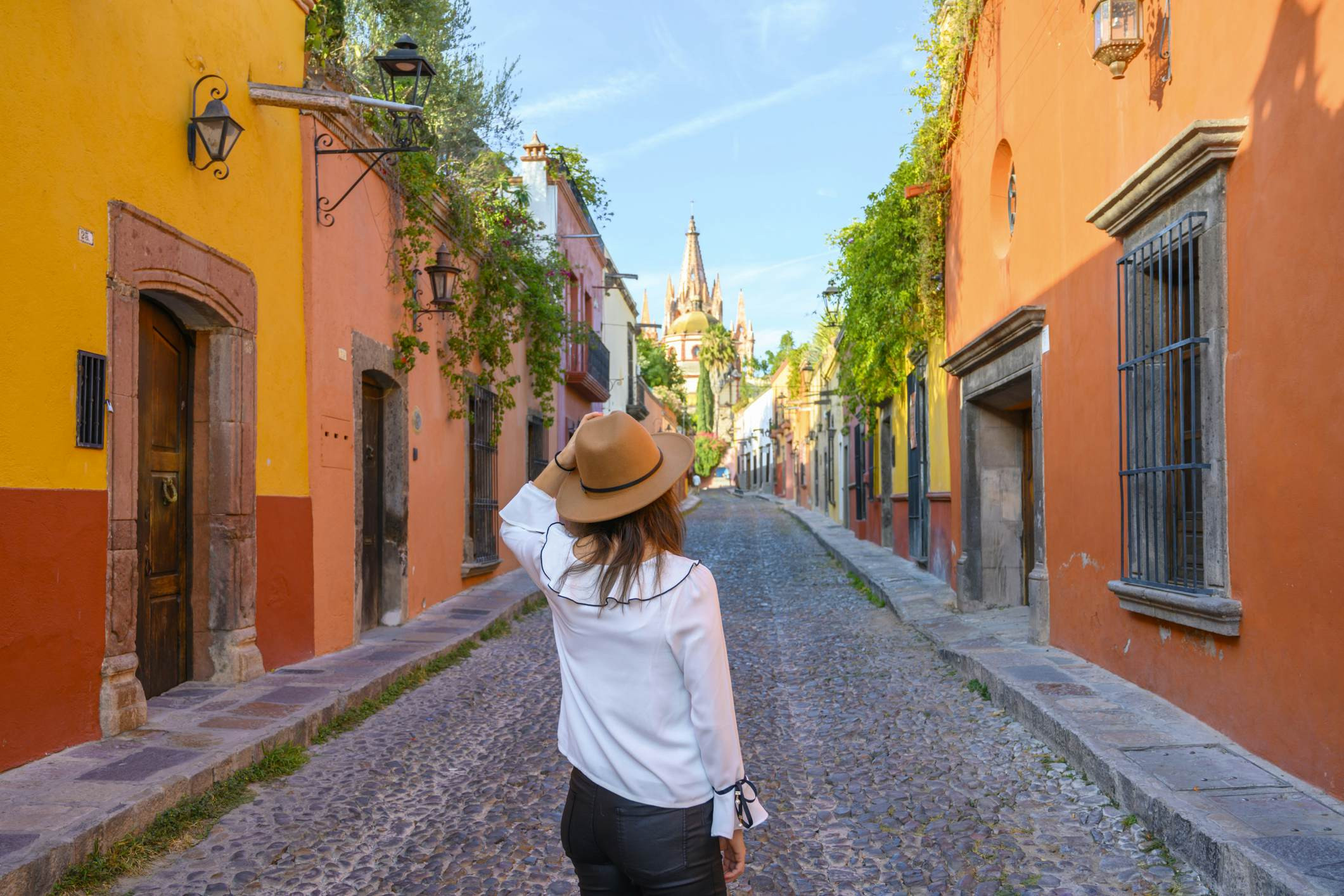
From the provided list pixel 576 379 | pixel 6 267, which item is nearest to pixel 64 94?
pixel 6 267

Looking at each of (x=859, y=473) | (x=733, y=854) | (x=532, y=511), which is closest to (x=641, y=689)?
(x=733, y=854)

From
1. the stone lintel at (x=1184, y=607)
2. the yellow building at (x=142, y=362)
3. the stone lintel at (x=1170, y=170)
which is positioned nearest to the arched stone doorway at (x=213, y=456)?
the yellow building at (x=142, y=362)

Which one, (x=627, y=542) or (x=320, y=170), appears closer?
(x=627, y=542)

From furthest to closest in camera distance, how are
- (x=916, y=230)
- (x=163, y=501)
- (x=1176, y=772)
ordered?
(x=916, y=230)
(x=163, y=501)
(x=1176, y=772)

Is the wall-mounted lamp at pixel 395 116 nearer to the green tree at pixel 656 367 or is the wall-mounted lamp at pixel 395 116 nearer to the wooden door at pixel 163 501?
the wooden door at pixel 163 501

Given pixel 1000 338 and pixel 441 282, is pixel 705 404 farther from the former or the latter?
pixel 1000 338

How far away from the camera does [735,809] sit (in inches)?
82.4

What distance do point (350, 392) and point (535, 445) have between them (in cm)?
835

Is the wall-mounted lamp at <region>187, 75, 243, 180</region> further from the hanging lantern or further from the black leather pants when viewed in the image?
the black leather pants

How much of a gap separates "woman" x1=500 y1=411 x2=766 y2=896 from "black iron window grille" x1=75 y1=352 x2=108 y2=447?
11.8 feet

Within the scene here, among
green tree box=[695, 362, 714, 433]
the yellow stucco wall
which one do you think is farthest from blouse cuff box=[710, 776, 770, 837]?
green tree box=[695, 362, 714, 433]

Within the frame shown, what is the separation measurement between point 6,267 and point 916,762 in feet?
15.0

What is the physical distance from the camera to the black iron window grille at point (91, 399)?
4.84 metres

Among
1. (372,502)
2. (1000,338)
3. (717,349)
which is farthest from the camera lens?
(717,349)
